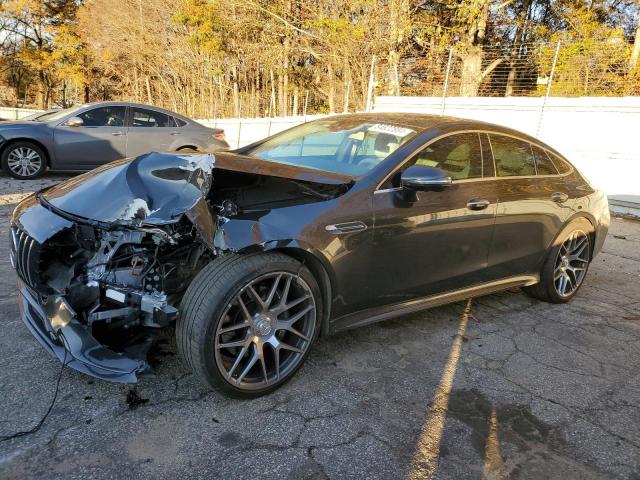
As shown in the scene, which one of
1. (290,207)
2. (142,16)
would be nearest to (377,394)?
(290,207)

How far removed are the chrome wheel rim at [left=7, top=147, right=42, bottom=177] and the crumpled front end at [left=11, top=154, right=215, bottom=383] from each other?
257 inches

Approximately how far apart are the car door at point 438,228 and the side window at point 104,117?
7.20m

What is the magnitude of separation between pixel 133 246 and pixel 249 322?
0.73 m

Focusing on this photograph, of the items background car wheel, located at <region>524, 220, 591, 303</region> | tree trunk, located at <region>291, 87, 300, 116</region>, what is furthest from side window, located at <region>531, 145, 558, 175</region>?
tree trunk, located at <region>291, 87, 300, 116</region>

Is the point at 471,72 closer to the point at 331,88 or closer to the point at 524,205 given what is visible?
the point at 331,88

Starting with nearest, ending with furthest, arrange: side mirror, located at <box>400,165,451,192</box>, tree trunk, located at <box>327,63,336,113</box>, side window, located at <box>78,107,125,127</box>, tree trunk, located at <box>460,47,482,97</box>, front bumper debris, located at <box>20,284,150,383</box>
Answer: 1. front bumper debris, located at <box>20,284,150,383</box>
2. side mirror, located at <box>400,165,451,192</box>
3. side window, located at <box>78,107,125,127</box>
4. tree trunk, located at <box>460,47,482,97</box>
5. tree trunk, located at <box>327,63,336,113</box>

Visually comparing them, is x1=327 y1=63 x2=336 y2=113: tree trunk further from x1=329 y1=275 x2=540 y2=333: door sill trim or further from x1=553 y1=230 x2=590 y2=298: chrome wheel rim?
x1=329 y1=275 x2=540 y2=333: door sill trim

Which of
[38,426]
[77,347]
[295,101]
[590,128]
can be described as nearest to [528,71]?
[590,128]

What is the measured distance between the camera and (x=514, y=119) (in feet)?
35.1

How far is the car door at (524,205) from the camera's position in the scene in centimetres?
358

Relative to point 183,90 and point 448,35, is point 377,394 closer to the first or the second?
point 448,35

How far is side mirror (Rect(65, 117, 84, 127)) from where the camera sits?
27.3 ft

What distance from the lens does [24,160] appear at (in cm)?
821

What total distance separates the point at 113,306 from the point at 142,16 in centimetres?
2496
